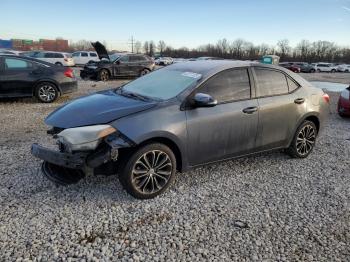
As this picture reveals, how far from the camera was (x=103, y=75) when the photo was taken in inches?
695

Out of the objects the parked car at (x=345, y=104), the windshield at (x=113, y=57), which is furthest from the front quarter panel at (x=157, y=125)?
the windshield at (x=113, y=57)

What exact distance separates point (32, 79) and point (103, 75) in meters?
8.43

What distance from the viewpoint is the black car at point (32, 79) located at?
29.7 ft

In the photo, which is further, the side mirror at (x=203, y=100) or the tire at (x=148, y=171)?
the side mirror at (x=203, y=100)

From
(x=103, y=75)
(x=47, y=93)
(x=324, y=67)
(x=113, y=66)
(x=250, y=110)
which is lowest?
(x=47, y=93)

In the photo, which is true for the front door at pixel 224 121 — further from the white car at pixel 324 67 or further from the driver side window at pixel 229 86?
the white car at pixel 324 67

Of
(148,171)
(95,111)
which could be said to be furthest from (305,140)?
(95,111)

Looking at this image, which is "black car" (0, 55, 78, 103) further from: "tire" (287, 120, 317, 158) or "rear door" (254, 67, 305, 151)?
"tire" (287, 120, 317, 158)

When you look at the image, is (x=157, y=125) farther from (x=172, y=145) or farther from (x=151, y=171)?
(x=151, y=171)


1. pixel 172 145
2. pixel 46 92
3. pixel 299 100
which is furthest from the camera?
pixel 46 92

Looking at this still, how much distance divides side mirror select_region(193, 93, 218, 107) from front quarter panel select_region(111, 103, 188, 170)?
21 centimetres

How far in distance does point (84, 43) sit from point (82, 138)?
128 metres

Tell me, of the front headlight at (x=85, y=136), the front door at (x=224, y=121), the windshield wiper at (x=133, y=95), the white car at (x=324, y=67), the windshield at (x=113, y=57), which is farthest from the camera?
the white car at (x=324, y=67)

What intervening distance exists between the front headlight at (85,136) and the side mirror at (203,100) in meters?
1.03
